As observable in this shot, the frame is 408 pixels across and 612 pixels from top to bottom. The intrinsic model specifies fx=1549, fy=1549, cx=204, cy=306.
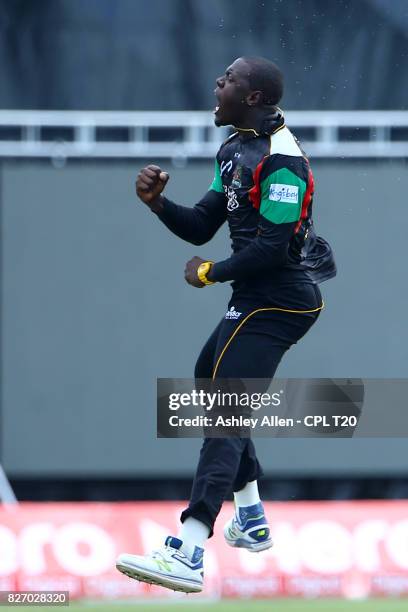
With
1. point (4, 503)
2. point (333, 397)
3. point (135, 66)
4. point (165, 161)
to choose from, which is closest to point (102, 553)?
point (4, 503)

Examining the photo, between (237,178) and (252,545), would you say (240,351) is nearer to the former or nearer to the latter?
(237,178)

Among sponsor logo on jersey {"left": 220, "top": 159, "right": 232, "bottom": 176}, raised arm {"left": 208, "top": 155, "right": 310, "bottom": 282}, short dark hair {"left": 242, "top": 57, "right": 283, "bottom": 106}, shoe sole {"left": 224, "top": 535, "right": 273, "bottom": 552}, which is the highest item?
short dark hair {"left": 242, "top": 57, "right": 283, "bottom": 106}

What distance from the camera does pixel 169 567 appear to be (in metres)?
6.76

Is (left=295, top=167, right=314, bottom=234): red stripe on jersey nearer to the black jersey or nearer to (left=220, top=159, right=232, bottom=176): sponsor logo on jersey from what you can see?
the black jersey

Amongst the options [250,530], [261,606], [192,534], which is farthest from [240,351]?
[261,606]

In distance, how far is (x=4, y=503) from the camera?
13.2 metres

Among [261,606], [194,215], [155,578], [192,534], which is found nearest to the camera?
[155,578]

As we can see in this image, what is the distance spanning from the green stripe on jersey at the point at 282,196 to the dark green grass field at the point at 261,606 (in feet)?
15.2

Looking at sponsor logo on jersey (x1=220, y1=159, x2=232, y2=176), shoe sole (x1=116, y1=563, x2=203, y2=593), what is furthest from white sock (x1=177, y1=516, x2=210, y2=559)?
sponsor logo on jersey (x1=220, y1=159, x2=232, y2=176)

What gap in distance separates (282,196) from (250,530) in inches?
64.2

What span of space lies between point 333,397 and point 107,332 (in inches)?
223

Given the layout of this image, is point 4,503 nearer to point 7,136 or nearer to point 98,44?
point 7,136

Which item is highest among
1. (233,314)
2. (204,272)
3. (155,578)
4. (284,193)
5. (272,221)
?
(284,193)

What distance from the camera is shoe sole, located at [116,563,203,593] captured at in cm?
667
